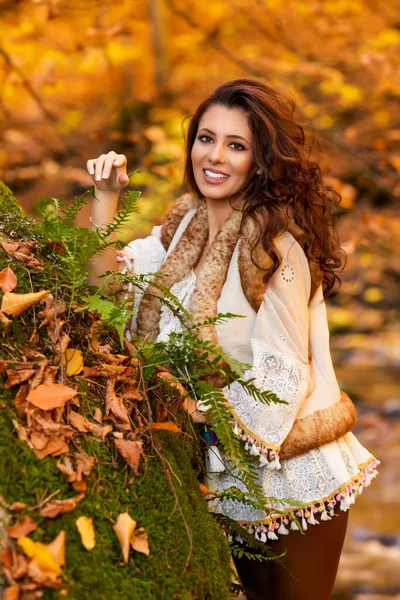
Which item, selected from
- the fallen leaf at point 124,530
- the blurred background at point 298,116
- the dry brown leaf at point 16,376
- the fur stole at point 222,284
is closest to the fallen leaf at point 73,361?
the dry brown leaf at point 16,376

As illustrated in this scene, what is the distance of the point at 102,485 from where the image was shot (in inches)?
60.5

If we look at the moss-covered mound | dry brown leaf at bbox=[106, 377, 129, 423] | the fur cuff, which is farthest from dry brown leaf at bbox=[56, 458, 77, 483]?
the fur cuff

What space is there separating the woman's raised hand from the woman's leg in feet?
4.71

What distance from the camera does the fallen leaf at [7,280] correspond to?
1679mm

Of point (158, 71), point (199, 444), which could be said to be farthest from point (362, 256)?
point (199, 444)

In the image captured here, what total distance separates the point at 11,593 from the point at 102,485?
0.34m

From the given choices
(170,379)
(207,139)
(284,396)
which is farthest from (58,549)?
(207,139)

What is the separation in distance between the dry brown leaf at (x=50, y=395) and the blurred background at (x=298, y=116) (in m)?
4.23

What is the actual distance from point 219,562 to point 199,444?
18.3 inches

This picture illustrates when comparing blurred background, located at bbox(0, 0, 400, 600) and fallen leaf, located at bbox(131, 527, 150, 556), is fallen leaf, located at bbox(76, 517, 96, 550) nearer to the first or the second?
fallen leaf, located at bbox(131, 527, 150, 556)

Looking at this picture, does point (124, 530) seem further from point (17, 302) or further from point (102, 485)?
point (17, 302)

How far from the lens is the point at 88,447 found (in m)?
1.56

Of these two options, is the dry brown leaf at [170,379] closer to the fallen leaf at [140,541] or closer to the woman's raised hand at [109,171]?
the fallen leaf at [140,541]

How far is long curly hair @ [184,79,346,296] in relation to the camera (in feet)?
8.46
